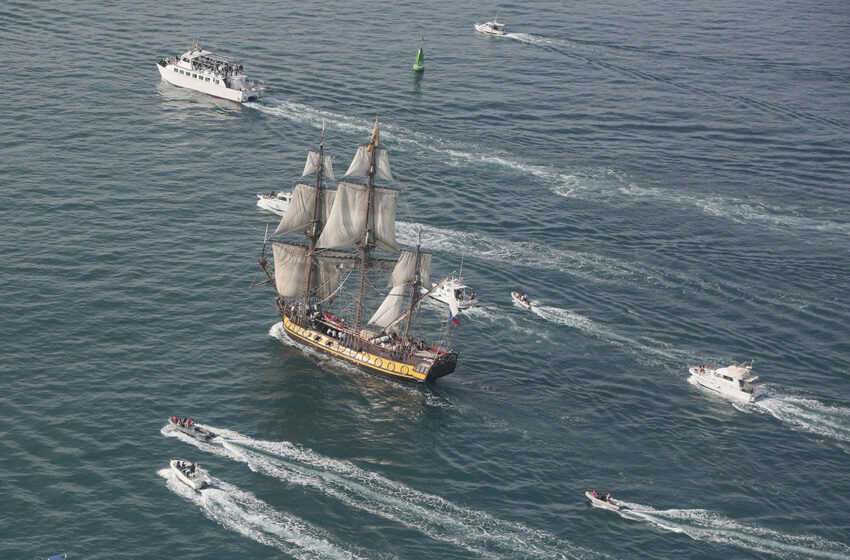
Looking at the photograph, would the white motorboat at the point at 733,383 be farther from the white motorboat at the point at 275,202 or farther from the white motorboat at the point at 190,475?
the white motorboat at the point at 275,202

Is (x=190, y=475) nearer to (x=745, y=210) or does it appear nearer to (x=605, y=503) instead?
(x=605, y=503)

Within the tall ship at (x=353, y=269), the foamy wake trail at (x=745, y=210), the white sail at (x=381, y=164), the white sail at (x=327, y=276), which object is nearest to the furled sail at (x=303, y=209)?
the tall ship at (x=353, y=269)

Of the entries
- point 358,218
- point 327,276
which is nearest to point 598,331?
point 358,218

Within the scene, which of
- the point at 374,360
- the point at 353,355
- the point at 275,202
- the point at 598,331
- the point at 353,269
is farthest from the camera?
the point at 275,202

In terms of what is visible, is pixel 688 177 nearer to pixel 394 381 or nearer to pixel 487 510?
pixel 394 381

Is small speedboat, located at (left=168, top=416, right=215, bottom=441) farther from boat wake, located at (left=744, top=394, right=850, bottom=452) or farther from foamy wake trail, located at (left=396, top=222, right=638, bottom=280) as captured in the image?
boat wake, located at (left=744, top=394, right=850, bottom=452)

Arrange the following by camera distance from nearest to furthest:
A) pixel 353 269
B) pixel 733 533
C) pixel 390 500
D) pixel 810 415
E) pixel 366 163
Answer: pixel 733 533 → pixel 390 500 → pixel 810 415 → pixel 366 163 → pixel 353 269

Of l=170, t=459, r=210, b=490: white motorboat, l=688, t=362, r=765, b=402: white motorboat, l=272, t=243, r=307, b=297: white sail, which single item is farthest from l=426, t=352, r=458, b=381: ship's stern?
l=688, t=362, r=765, b=402: white motorboat
